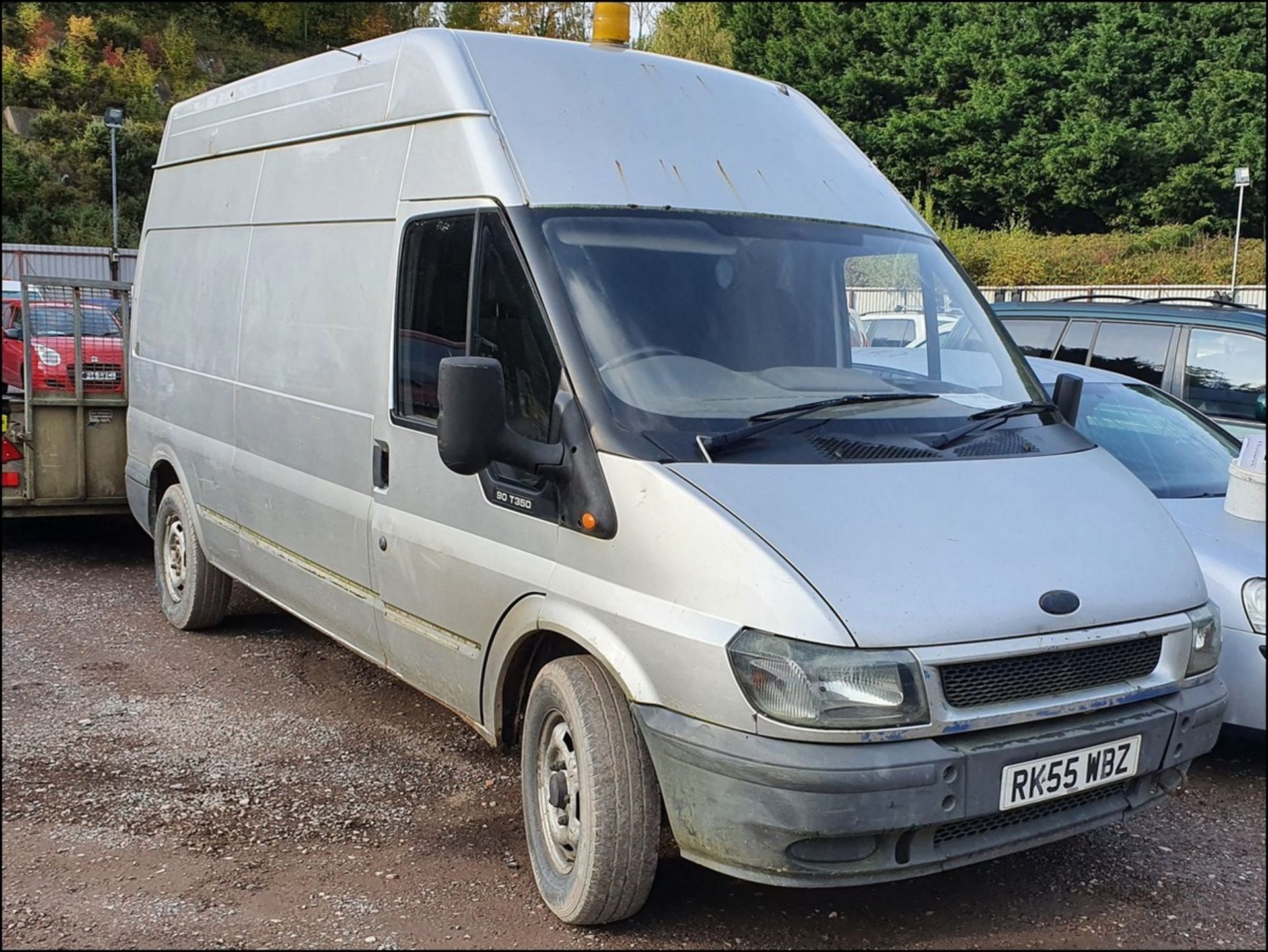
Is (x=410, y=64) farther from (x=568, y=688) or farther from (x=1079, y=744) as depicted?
(x=1079, y=744)

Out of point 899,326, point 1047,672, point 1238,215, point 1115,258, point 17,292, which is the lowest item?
point 1047,672

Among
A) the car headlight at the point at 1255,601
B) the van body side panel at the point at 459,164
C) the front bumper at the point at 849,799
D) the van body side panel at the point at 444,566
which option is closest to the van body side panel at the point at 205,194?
the van body side panel at the point at 459,164

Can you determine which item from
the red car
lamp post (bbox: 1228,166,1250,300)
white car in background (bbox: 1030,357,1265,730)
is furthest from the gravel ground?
lamp post (bbox: 1228,166,1250,300)

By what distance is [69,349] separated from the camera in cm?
759

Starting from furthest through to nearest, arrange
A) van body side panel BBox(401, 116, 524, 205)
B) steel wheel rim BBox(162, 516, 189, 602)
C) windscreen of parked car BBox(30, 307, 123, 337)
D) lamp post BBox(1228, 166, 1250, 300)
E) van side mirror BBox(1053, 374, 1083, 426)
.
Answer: lamp post BBox(1228, 166, 1250, 300), windscreen of parked car BBox(30, 307, 123, 337), steel wheel rim BBox(162, 516, 189, 602), van side mirror BBox(1053, 374, 1083, 426), van body side panel BBox(401, 116, 524, 205)

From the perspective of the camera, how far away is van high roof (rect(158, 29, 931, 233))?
376 centimetres

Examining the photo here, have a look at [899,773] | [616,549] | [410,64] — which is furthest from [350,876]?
[410,64]

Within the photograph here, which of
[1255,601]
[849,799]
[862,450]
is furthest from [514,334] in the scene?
[1255,601]

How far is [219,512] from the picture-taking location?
5727 millimetres

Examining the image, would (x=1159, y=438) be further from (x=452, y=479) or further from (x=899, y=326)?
(x=452, y=479)

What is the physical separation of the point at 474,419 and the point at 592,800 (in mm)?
1072

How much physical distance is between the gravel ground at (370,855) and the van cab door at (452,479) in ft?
1.74

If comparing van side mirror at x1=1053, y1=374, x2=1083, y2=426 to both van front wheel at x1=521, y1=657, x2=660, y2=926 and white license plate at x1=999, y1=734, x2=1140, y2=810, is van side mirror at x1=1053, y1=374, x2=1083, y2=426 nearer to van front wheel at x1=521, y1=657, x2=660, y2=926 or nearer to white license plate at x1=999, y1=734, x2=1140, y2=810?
white license plate at x1=999, y1=734, x2=1140, y2=810

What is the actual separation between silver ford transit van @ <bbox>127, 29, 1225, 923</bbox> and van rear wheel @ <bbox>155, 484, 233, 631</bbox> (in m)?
1.22
